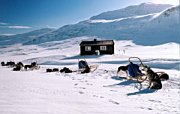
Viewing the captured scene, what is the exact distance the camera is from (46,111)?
6086 mm

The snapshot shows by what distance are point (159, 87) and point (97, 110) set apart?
19.6ft

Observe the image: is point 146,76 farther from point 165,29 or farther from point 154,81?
point 165,29

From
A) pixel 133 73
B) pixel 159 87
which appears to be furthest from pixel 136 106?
pixel 133 73

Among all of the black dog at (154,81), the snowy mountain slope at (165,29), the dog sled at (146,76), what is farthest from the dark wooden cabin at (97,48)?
the snowy mountain slope at (165,29)

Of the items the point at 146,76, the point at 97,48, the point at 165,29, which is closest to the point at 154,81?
the point at 146,76

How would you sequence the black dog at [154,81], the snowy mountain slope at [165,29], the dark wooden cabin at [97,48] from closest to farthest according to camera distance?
1. the black dog at [154,81]
2. the dark wooden cabin at [97,48]
3. the snowy mountain slope at [165,29]

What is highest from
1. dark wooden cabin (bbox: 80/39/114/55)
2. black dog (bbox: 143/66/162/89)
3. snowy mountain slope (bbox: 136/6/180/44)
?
snowy mountain slope (bbox: 136/6/180/44)

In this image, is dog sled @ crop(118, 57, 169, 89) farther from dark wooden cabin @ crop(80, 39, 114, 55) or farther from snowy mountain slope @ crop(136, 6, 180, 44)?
snowy mountain slope @ crop(136, 6, 180, 44)

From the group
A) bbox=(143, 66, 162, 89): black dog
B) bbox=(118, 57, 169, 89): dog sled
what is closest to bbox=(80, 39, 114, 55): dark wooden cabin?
bbox=(118, 57, 169, 89): dog sled

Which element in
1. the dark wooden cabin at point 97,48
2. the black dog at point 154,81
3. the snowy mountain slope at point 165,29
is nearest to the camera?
the black dog at point 154,81

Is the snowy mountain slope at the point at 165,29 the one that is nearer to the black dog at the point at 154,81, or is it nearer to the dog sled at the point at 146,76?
the dog sled at the point at 146,76

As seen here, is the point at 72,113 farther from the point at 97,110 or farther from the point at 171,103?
the point at 171,103

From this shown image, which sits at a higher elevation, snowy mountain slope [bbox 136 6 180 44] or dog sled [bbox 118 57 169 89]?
snowy mountain slope [bbox 136 6 180 44]

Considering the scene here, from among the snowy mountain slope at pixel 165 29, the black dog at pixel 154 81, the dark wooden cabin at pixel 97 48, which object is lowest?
the black dog at pixel 154 81
